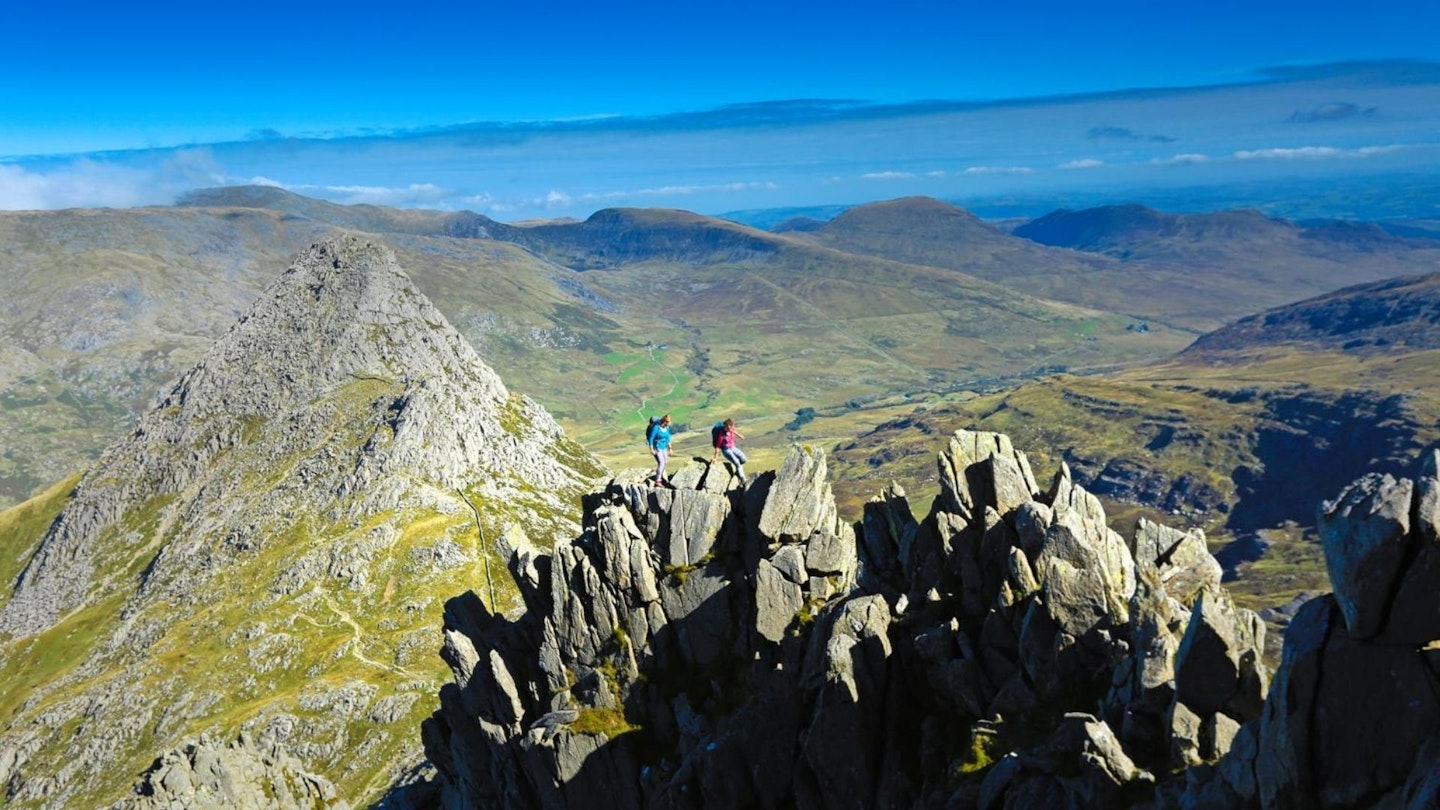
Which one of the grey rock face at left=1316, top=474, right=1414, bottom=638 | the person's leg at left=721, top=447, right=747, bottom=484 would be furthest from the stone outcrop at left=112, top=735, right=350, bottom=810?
the grey rock face at left=1316, top=474, right=1414, bottom=638

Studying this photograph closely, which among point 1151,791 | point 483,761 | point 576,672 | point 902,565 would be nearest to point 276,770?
point 483,761

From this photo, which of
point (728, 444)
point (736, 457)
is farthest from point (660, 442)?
point (736, 457)

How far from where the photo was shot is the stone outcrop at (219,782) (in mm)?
113875

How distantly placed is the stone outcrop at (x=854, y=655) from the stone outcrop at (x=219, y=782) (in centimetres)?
5350

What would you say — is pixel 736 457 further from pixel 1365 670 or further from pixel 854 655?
pixel 1365 670

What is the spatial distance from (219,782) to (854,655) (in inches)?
4118

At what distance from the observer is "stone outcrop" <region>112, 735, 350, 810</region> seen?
374 feet

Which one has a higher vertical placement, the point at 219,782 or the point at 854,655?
the point at 854,655

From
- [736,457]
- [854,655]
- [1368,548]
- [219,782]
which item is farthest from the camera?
[219,782]

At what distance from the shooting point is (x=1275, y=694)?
2847 cm

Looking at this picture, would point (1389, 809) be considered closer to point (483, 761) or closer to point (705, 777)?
point (705, 777)

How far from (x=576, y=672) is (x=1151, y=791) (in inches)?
1689

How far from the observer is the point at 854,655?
151ft

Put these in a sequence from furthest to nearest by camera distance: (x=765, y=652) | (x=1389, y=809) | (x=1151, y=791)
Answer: (x=765, y=652), (x=1151, y=791), (x=1389, y=809)
